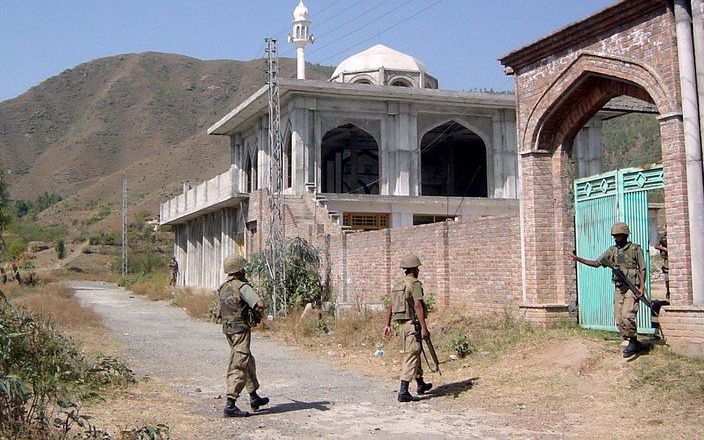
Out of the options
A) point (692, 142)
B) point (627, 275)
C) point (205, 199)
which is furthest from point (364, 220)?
point (692, 142)

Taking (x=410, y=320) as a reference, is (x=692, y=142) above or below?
above

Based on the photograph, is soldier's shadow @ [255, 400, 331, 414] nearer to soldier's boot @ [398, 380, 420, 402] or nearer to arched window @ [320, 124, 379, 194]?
soldier's boot @ [398, 380, 420, 402]

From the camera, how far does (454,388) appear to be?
10234 mm

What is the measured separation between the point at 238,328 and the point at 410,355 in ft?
7.08

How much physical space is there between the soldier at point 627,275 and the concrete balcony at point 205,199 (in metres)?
19.7

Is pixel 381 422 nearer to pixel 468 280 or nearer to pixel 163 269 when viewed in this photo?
pixel 468 280

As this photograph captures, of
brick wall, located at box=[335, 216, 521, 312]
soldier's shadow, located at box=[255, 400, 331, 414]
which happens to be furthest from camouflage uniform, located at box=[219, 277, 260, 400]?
brick wall, located at box=[335, 216, 521, 312]

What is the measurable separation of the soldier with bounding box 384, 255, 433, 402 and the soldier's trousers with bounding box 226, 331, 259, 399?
70.8 inches

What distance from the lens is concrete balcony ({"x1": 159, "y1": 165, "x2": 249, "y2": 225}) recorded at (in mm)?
28984

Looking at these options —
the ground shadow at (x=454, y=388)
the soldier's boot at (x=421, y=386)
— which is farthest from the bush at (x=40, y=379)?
the ground shadow at (x=454, y=388)

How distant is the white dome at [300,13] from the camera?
3272 cm

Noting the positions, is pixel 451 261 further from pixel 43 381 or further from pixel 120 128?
pixel 120 128

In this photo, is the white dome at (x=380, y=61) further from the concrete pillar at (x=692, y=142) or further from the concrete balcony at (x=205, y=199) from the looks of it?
the concrete pillar at (x=692, y=142)

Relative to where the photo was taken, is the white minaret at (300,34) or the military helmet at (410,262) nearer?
the military helmet at (410,262)
